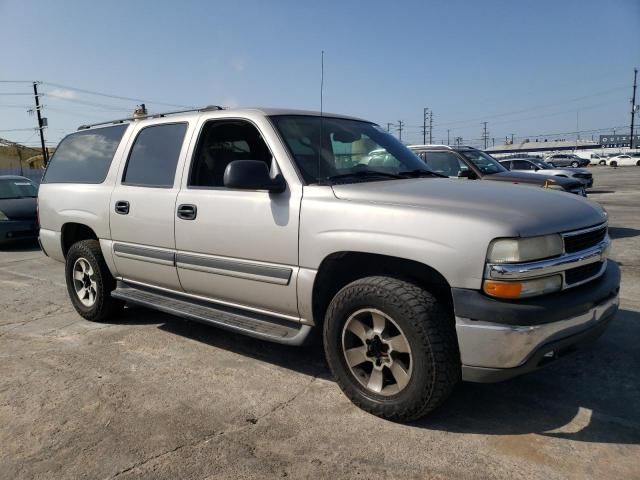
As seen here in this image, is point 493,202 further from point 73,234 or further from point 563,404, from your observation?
point 73,234

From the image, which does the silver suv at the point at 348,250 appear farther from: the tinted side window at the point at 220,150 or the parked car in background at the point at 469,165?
the parked car in background at the point at 469,165

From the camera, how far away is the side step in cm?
341

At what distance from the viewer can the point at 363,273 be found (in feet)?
10.8

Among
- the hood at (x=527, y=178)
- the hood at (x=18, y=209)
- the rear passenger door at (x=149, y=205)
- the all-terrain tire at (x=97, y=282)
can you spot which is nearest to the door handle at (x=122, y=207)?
the rear passenger door at (x=149, y=205)

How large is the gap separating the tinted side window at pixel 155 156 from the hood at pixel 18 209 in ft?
22.5

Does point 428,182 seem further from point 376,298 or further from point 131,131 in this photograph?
point 131,131

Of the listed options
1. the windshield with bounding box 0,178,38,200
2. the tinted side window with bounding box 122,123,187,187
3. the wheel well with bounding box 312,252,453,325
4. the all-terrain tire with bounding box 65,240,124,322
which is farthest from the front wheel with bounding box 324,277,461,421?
the windshield with bounding box 0,178,38,200

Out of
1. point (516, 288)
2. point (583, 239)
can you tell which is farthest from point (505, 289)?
point (583, 239)

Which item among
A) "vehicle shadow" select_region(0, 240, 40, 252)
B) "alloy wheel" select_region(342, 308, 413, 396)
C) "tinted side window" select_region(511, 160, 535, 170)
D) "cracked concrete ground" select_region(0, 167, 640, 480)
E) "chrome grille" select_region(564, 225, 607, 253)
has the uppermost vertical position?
"tinted side window" select_region(511, 160, 535, 170)

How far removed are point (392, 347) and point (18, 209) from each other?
380 inches

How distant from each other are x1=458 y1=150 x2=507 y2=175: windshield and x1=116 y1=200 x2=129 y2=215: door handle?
22.3 feet

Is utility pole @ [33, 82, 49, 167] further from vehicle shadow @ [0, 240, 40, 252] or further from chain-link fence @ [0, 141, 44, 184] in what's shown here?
vehicle shadow @ [0, 240, 40, 252]

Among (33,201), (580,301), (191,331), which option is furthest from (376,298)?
(33,201)

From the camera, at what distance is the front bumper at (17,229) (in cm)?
983
